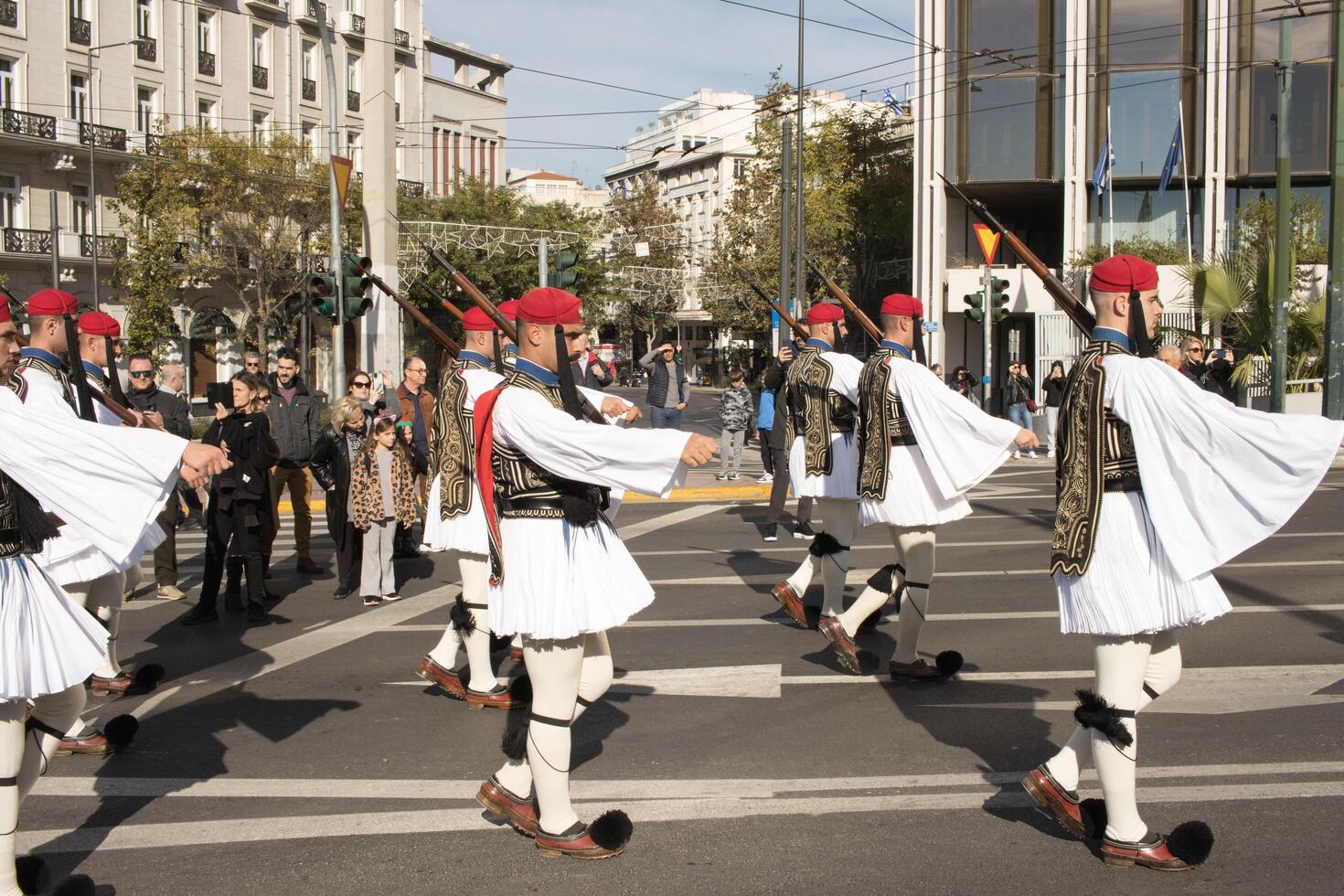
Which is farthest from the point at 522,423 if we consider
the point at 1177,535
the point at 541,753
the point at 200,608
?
the point at 200,608

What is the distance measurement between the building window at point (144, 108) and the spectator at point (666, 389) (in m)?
33.9

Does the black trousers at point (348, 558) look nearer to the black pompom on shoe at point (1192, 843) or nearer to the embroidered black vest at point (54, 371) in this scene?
the embroidered black vest at point (54, 371)

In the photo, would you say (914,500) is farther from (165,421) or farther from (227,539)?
(165,421)

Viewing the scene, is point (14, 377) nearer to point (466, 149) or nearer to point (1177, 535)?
point (1177, 535)

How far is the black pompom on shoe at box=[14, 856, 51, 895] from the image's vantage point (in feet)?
15.0

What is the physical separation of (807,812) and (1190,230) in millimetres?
36705

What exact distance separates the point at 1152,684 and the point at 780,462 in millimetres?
9092

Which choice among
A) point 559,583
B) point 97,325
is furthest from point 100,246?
point 559,583

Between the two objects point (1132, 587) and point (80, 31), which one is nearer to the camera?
point (1132, 587)

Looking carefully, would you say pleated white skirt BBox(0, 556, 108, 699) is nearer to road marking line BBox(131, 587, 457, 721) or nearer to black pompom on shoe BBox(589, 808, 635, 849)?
black pompom on shoe BBox(589, 808, 635, 849)

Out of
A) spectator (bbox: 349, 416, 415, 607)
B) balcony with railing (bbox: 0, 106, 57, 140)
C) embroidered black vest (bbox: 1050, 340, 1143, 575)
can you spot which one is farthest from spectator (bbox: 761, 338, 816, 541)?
balcony with railing (bbox: 0, 106, 57, 140)

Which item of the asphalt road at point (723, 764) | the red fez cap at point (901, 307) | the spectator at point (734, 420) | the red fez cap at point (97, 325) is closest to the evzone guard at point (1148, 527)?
the asphalt road at point (723, 764)

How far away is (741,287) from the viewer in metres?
52.0

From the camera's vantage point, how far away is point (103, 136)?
44.8 meters
